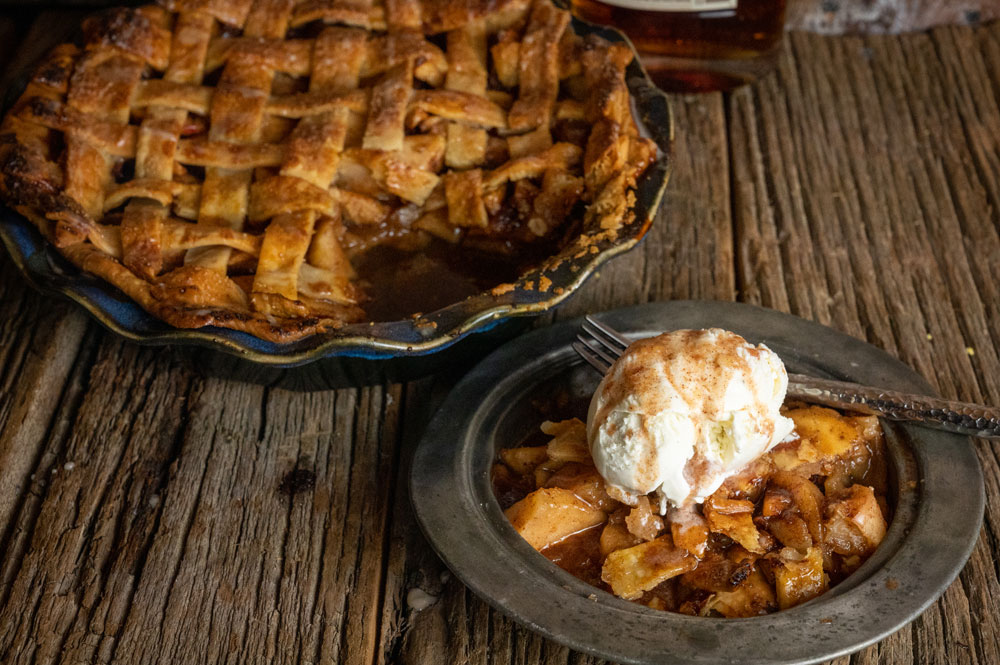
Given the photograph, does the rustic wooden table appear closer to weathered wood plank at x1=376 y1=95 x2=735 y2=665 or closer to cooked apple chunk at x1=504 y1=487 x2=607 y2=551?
weathered wood plank at x1=376 y1=95 x2=735 y2=665

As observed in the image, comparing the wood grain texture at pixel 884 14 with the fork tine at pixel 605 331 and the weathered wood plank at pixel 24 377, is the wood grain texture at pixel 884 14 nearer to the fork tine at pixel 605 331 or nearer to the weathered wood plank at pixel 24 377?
the fork tine at pixel 605 331

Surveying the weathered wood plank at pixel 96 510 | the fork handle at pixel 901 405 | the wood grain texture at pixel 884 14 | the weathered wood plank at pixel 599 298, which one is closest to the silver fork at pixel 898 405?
the fork handle at pixel 901 405

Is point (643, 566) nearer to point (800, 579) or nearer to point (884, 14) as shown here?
point (800, 579)

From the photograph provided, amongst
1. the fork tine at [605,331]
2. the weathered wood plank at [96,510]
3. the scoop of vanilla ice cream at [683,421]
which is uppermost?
the scoop of vanilla ice cream at [683,421]

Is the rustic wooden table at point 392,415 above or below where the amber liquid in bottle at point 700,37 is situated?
A: below

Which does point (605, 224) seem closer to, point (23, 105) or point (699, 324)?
point (699, 324)

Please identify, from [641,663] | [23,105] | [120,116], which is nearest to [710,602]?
[641,663]
